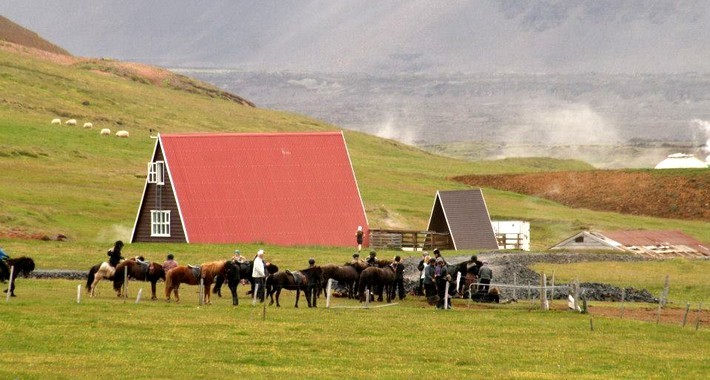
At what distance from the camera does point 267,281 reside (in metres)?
47.7

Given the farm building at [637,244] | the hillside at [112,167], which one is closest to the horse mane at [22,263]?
the hillside at [112,167]

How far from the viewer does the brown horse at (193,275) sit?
48.2 meters

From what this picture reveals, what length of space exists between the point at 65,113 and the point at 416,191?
4731 cm

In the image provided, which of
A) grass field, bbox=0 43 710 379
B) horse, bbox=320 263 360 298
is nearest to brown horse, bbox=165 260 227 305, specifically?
grass field, bbox=0 43 710 379

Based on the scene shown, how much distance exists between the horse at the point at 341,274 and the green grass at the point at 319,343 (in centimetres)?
271

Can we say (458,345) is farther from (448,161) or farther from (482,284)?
(448,161)

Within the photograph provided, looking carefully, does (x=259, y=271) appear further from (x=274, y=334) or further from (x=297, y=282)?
(x=274, y=334)

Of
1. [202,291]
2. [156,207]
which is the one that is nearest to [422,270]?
[202,291]

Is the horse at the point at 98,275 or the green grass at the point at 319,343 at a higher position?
the horse at the point at 98,275

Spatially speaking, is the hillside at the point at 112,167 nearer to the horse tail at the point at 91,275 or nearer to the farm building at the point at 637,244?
the farm building at the point at 637,244

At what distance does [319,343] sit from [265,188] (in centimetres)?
4640

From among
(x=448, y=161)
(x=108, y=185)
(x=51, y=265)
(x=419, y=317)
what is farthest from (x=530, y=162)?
(x=419, y=317)

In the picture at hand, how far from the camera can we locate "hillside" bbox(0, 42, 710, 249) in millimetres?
88438

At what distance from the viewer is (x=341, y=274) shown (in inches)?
2035
